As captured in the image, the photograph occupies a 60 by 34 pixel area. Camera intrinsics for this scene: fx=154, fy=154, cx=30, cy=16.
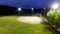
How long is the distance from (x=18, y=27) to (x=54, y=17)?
2.20m

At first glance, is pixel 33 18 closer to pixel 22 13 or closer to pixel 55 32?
pixel 22 13

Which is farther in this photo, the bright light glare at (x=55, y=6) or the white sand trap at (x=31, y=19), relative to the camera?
the white sand trap at (x=31, y=19)

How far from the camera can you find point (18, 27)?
7.80m

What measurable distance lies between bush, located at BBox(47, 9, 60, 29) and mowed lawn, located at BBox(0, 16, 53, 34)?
20.7 inches

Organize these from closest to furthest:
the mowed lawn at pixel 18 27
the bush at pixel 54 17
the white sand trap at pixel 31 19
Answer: the mowed lawn at pixel 18 27 < the bush at pixel 54 17 < the white sand trap at pixel 31 19

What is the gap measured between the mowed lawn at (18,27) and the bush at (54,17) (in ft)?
1.72

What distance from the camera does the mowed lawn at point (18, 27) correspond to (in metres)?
7.57

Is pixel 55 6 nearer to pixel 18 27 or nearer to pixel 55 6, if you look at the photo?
pixel 55 6

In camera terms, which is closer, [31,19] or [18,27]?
[18,27]

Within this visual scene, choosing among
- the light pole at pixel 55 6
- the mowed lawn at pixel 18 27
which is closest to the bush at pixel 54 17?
the light pole at pixel 55 6

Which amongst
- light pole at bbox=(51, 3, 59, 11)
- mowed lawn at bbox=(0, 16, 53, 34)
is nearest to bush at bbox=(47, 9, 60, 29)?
light pole at bbox=(51, 3, 59, 11)

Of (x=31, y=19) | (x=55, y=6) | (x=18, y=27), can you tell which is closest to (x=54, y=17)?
(x=55, y=6)

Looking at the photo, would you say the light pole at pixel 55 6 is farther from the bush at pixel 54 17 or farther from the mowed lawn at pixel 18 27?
the mowed lawn at pixel 18 27

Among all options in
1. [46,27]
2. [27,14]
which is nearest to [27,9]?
[27,14]
